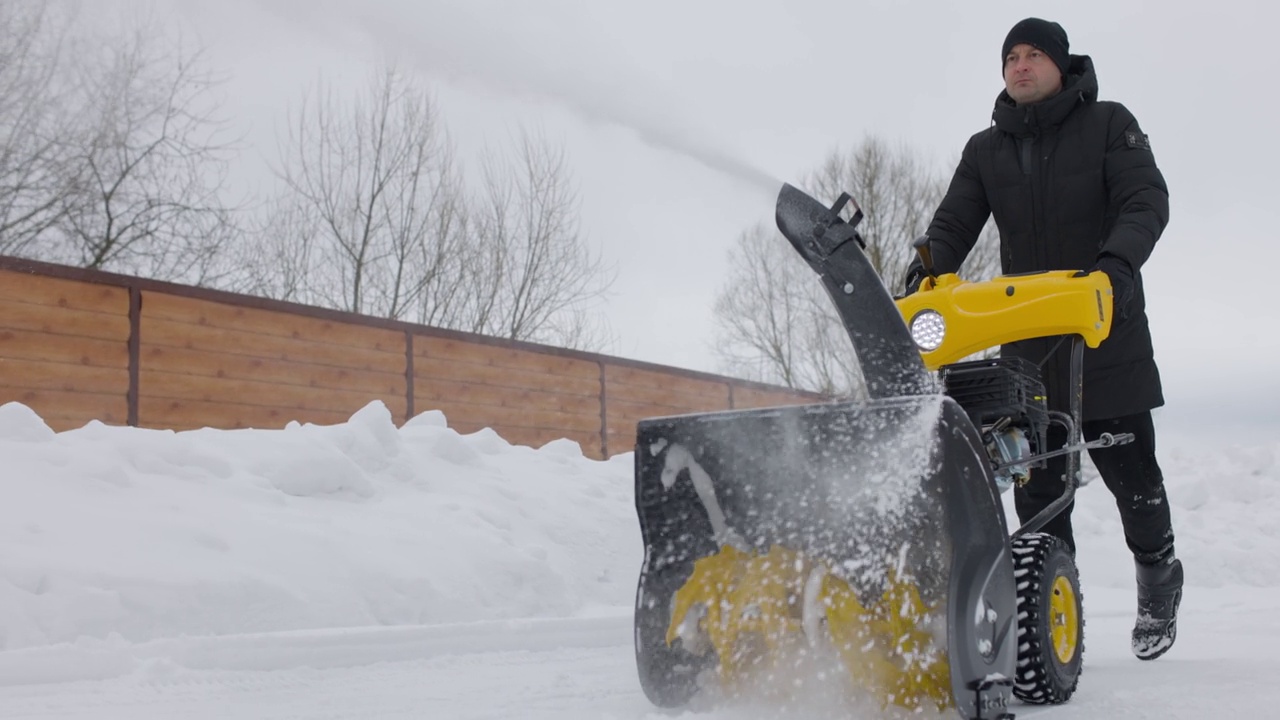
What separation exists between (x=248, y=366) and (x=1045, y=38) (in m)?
7.01

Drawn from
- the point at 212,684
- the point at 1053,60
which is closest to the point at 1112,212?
the point at 1053,60

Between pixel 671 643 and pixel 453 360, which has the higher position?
pixel 453 360

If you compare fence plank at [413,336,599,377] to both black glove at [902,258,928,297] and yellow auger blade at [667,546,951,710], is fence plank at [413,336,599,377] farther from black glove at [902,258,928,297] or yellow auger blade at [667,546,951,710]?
yellow auger blade at [667,546,951,710]

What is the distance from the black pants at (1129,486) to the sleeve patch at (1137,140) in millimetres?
730

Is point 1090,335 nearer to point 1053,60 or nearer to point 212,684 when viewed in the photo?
point 1053,60

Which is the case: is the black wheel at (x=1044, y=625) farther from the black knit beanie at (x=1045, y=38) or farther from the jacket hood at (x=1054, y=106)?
the black knit beanie at (x=1045, y=38)

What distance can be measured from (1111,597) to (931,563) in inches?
191

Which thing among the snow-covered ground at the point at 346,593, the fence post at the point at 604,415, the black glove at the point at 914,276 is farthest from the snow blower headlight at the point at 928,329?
the fence post at the point at 604,415

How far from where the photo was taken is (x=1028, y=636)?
2.41 metres

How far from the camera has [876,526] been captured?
226 cm

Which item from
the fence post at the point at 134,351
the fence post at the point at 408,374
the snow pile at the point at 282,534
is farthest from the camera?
the fence post at the point at 408,374

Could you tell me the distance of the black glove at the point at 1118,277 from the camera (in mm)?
2793

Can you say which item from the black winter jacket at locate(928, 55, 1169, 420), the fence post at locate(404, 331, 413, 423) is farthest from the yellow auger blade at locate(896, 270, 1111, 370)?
the fence post at locate(404, 331, 413, 423)

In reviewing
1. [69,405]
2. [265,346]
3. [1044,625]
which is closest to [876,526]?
[1044,625]
